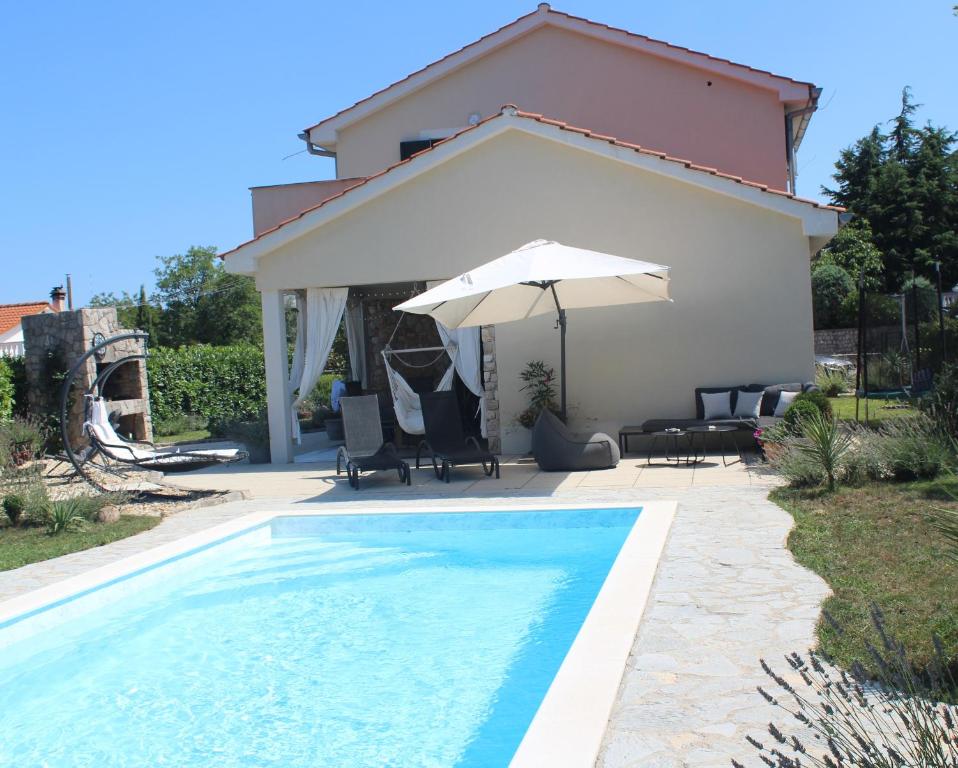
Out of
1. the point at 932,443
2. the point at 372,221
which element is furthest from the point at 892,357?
the point at 372,221

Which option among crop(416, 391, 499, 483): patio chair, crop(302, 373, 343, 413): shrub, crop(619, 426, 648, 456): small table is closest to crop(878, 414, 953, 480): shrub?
crop(619, 426, 648, 456): small table

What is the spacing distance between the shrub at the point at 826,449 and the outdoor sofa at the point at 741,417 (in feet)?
7.78

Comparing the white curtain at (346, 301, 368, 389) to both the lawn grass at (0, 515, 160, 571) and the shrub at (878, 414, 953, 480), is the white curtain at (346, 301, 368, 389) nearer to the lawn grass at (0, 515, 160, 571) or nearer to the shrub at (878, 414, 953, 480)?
the lawn grass at (0, 515, 160, 571)

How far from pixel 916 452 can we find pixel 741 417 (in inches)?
153

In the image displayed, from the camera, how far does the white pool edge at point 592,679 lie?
3525 millimetres

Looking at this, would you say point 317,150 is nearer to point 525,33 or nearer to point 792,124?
point 525,33

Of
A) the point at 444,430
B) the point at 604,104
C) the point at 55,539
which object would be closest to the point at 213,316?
the point at 604,104

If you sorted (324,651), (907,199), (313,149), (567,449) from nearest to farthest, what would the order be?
(324,651) < (567,449) < (313,149) < (907,199)

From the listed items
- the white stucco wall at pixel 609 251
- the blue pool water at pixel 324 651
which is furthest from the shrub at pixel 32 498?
the white stucco wall at pixel 609 251

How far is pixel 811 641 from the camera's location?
4.55 m

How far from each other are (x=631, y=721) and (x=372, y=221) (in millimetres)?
Answer: 11348

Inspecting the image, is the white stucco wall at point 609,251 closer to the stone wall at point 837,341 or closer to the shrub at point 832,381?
the shrub at point 832,381

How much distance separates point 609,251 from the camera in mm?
13578

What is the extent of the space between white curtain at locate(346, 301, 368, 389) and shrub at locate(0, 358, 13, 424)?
723 centimetres
